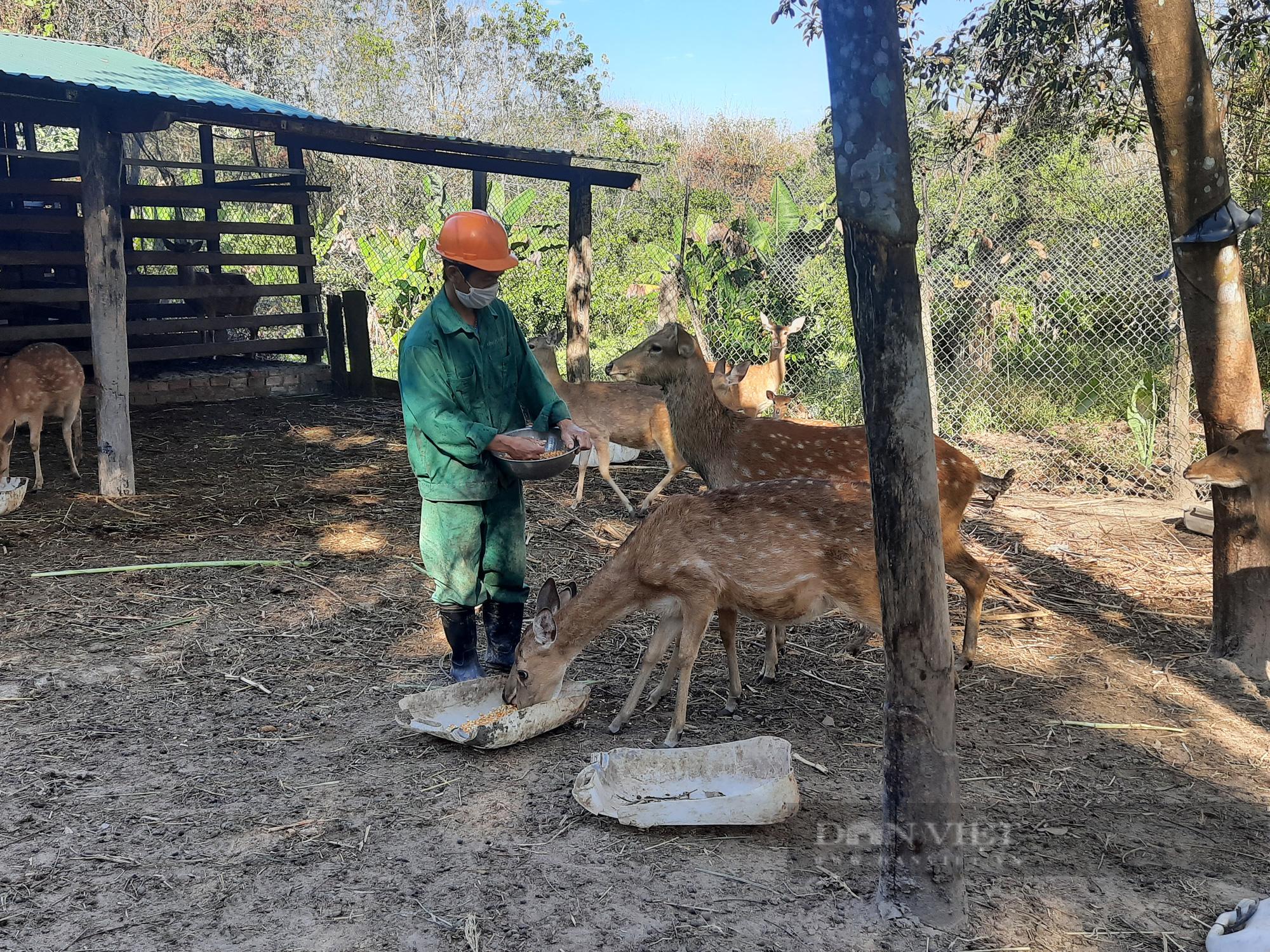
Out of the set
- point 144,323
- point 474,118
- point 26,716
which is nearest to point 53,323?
point 144,323

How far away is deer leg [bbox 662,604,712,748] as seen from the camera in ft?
14.8

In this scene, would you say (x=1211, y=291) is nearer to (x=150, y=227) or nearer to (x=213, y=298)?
(x=150, y=227)

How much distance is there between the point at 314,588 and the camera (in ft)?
21.5

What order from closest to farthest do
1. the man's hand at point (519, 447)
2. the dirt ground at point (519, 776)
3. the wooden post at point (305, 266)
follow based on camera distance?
the dirt ground at point (519, 776)
the man's hand at point (519, 447)
the wooden post at point (305, 266)

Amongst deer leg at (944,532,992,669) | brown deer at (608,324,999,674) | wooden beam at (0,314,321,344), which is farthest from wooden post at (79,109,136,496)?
deer leg at (944,532,992,669)

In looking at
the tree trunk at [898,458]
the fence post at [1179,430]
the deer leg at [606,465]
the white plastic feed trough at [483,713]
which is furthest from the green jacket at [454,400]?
the fence post at [1179,430]

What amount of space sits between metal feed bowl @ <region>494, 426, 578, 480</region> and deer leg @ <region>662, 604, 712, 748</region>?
839mm

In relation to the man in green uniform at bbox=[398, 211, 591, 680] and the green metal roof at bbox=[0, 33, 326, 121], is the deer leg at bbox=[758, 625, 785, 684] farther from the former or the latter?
the green metal roof at bbox=[0, 33, 326, 121]

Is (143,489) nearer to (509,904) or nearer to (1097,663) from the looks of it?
(509,904)

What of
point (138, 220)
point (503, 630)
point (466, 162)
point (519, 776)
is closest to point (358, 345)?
point (138, 220)

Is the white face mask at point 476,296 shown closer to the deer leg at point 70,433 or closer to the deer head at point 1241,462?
the deer head at point 1241,462

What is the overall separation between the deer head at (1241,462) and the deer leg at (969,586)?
3.60 ft

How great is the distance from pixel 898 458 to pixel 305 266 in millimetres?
13078

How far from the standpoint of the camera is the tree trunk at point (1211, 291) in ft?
15.6
